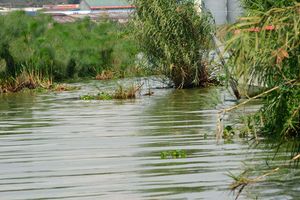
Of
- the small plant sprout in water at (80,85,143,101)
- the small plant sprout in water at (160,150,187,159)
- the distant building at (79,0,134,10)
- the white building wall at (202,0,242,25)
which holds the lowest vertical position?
the small plant sprout in water at (80,85,143,101)

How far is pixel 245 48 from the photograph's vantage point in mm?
10703

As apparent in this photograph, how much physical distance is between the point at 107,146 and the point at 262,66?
849 cm

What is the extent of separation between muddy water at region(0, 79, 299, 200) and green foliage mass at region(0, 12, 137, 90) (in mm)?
7952

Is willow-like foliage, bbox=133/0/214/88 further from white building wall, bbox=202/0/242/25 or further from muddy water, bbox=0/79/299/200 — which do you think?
muddy water, bbox=0/79/299/200

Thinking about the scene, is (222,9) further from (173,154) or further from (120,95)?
(173,154)

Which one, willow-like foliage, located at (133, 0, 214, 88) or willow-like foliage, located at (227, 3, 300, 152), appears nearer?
willow-like foliage, located at (227, 3, 300, 152)

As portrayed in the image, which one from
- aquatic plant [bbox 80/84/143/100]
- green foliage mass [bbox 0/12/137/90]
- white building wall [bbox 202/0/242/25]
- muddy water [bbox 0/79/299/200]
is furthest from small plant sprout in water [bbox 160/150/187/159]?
green foliage mass [bbox 0/12/137/90]

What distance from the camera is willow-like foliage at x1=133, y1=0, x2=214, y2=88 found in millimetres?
32062

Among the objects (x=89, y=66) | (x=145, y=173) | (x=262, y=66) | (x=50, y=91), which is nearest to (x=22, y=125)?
(x=145, y=173)

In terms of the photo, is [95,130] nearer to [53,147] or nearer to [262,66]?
[53,147]

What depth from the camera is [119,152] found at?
18328 mm

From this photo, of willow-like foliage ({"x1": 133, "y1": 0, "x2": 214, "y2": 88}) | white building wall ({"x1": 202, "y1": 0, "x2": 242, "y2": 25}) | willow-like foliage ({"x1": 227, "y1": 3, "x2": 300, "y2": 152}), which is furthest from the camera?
white building wall ({"x1": 202, "y1": 0, "x2": 242, "y2": 25})

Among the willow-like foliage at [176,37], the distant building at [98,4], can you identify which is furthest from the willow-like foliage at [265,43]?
the distant building at [98,4]

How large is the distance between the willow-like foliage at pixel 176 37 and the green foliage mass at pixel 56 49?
3.66ft
